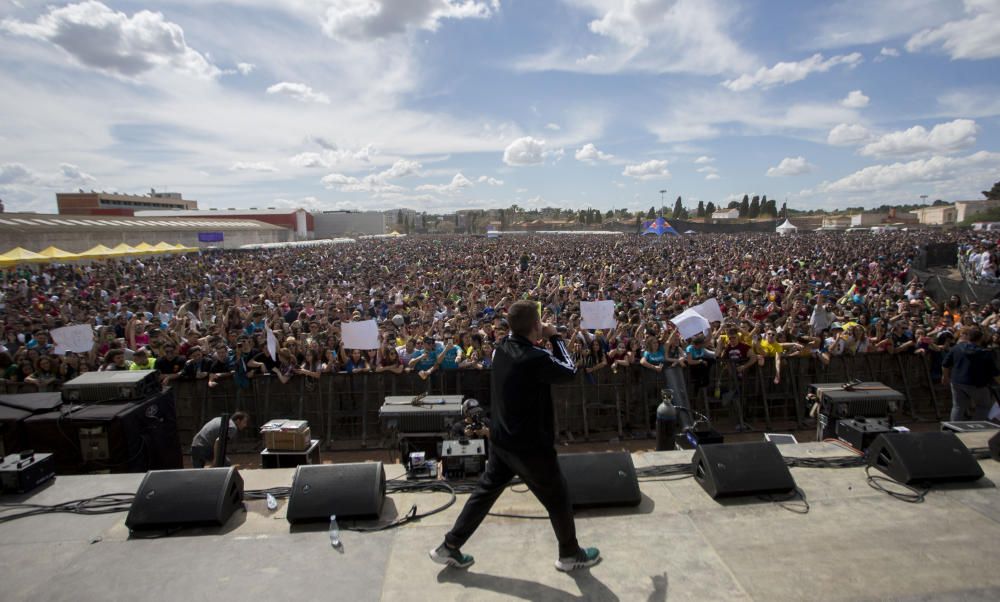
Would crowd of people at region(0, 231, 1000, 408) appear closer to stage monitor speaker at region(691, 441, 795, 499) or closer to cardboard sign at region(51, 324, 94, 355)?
cardboard sign at region(51, 324, 94, 355)

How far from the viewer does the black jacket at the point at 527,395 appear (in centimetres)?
288

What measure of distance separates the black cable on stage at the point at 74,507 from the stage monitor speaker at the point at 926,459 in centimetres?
597

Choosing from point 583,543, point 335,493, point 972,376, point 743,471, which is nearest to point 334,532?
point 335,493

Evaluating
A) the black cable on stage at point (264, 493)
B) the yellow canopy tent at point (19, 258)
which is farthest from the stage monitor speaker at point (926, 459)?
the yellow canopy tent at point (19, 258)

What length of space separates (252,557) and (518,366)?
218 cm

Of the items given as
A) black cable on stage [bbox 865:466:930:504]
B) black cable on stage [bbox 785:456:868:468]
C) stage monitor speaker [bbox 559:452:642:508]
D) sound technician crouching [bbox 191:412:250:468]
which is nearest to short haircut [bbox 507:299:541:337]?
stage monitor speaker [bbox 559:452:642:508]

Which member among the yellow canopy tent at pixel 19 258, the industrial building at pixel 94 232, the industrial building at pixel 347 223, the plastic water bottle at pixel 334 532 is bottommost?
the plastic water bottle at pixel 334 532

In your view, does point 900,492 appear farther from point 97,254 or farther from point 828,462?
point 97,254

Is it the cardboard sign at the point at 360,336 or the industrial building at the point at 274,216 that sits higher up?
the industrial building at the point at 274,216

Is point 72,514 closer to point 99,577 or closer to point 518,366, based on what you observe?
point 99,577

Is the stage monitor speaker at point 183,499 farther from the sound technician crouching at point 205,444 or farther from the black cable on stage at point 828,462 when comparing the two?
the black cable on stage at point 828,462

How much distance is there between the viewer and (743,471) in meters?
4.04

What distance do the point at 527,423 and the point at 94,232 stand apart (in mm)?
40191

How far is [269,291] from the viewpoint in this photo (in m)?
16.8
